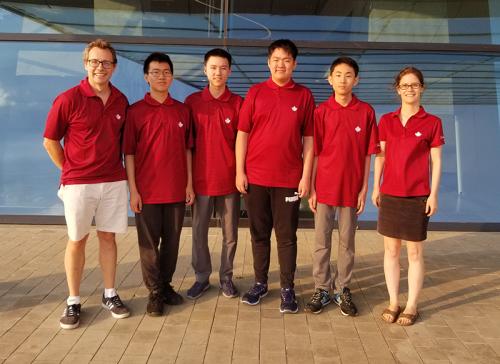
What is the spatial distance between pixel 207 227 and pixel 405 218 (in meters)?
1.49

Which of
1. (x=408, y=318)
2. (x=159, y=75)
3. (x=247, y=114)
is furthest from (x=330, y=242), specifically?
(x=159, y=75)

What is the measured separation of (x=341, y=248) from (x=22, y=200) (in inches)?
204

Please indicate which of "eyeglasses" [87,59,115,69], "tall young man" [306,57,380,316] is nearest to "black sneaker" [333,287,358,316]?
"tall young man" [306,57,380,316]

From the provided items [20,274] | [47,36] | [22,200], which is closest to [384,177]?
[20,274]

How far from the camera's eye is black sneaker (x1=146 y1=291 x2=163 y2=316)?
3.55 metres

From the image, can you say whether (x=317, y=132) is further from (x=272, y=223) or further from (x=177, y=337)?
(x=177, y=337)

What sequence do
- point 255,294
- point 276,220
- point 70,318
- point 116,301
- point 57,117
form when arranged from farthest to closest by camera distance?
point 255,294 < point 276,220 < point 116,301 < point 70,318 < point 57,117

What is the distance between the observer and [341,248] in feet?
12.4

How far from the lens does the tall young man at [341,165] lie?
141 inches

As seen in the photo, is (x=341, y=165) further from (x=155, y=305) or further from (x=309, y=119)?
(x=155, y=305)

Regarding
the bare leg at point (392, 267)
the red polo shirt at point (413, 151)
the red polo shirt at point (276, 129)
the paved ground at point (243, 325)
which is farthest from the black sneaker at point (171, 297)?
the red polo shirt at point (413, 151)

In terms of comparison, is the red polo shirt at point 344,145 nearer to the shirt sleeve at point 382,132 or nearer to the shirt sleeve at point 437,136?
the shirt sleeve at point 382,132

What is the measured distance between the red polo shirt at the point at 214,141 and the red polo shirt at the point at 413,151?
119 cm

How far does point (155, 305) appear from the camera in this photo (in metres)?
3.58
